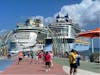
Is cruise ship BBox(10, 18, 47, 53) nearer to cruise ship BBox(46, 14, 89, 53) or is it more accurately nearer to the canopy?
cruise ship BBox(46, 14, 89, 53)

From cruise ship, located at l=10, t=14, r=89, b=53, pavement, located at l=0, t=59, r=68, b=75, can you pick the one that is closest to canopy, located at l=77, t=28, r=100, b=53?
pavement, located at l=0, t=59, r=68, b=75

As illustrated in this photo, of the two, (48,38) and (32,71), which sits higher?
(48,38)

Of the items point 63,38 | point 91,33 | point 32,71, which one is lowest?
point 32,71

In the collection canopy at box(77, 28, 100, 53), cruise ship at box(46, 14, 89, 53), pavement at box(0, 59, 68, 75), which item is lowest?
pavement at box(0, 59, 68, 75)

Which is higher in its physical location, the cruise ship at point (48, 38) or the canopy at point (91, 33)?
the cruise ship at point (48, 38)

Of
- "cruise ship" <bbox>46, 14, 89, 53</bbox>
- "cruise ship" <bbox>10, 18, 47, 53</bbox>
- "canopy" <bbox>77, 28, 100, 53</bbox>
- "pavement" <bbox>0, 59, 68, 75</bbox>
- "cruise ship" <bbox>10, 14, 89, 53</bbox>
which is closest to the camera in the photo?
"canopy" <bbox>77, 28, 100, 53</bbox>

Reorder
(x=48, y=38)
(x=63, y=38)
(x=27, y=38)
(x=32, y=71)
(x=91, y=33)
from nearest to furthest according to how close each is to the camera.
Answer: (x=91, y=33) → (x=32, y=71) → (x=63, y=38) → (x=48, y=38) → (x=27, y=38)

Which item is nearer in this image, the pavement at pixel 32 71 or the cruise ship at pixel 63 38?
the pavement at pixel 32 71

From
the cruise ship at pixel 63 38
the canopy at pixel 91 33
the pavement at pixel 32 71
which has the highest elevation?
the cruise ship at pixel 63 38

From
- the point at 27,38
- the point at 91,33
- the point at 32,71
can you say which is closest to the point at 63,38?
the point at 27,38

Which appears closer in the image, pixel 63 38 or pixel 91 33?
pixel 91 33

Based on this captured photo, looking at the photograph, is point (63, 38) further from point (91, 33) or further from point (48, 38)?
point (91, 33)

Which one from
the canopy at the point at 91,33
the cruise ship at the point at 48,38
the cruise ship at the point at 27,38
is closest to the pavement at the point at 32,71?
the canopy at the point at 91,33

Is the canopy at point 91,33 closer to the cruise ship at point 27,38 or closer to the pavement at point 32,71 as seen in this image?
the pavement at point 32,71
